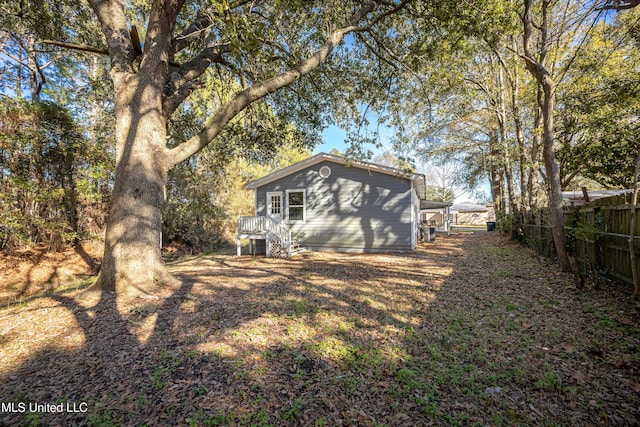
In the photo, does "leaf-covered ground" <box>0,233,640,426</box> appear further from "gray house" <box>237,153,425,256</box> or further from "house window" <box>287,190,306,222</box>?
"house window" <box>287,190,306,222</box>

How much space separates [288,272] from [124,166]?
4.34 m

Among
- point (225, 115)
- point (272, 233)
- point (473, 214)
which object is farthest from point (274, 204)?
point (473, 214)

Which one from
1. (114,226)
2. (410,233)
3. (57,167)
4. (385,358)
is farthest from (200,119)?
(385,358)

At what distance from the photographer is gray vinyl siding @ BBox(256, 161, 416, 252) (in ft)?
37.1

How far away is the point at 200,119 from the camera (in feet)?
36.6

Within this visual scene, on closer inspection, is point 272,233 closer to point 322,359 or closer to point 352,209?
point 352,209

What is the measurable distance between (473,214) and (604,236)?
4567cm

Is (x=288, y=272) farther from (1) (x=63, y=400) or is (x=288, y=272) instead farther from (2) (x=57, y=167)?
(2) (x=57, y=167)

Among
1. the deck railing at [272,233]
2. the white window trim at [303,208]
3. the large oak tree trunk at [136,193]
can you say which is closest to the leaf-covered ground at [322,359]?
the large oak tree trunk at [136,193]

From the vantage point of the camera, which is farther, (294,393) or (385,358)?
(385,358)

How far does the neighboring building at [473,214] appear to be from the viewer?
4019cm

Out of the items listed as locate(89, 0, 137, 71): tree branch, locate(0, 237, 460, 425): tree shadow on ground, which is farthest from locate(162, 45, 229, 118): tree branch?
locate(0, 237, 460, 425): tree shadow on ground

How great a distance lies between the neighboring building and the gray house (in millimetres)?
32496

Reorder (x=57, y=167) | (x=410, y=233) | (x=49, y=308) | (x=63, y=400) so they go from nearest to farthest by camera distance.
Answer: (x=63, y=400) → (x=49, y=308) → (x=57, y=167) → (x=410, y=233)
